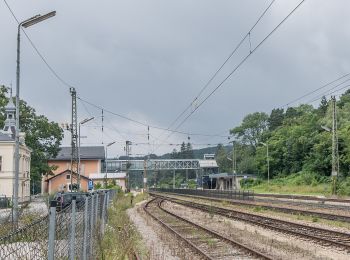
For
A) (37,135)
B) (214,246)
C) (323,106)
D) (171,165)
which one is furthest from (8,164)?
(323,106)

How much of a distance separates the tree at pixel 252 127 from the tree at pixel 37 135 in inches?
3221

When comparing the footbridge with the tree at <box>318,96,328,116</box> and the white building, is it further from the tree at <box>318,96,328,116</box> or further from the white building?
the white building

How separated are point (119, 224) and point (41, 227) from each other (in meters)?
16.8

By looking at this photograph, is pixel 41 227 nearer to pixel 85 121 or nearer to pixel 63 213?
pixel 63 213

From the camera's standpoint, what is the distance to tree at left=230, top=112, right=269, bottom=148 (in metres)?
152

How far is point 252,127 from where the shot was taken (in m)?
153

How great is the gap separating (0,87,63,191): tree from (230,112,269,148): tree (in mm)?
81801

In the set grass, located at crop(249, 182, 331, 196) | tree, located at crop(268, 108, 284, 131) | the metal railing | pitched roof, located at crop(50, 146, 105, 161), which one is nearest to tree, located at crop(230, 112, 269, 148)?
tree, located at crop(268, 108, 284, 131)

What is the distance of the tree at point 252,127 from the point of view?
15175cm

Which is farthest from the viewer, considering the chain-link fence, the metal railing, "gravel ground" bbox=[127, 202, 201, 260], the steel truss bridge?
the steel truss bridge

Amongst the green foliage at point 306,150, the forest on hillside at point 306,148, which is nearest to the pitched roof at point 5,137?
the forest on hillside at point 306,148

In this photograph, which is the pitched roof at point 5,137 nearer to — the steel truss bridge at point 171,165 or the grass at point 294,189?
the grass at point 294,189

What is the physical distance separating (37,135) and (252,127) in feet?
283

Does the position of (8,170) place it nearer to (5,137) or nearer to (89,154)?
(5,137)
